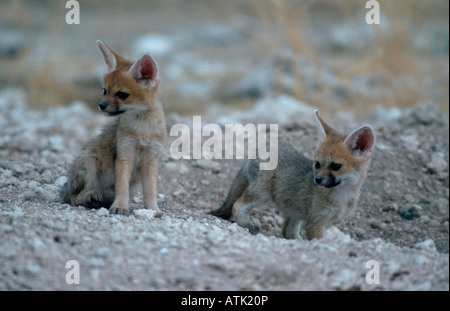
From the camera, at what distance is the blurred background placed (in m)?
10.4

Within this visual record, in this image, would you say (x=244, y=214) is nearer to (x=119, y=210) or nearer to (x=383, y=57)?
(x=119, y=210)

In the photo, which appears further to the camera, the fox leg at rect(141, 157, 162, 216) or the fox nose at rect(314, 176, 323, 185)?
the fox leg at rect(141, 157, 162, 216)

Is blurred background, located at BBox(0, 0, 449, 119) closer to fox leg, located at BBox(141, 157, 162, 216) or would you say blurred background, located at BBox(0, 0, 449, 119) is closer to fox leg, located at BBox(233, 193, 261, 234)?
fox leg, located at BBox(141, 157, 162, 216)

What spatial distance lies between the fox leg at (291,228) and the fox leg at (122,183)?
1724mm

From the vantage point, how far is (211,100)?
504 inches

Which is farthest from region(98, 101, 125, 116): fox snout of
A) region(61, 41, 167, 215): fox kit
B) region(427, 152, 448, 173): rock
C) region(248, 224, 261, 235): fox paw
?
region(427, 152, 448, 173): rock

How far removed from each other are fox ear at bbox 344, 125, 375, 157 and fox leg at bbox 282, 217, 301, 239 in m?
1.01

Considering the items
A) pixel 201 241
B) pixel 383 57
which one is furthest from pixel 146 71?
pixel 383 57

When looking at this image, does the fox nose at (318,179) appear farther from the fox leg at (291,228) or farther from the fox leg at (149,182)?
the fox leg at (149,182)

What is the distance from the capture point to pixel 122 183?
5105mm

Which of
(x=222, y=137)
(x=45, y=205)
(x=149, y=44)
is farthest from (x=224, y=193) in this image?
(x=149, y=44)

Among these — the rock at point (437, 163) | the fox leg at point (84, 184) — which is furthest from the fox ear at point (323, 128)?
the rock at point (437, 163)

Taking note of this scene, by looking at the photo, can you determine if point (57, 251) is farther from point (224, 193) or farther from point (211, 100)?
point (211, 100)

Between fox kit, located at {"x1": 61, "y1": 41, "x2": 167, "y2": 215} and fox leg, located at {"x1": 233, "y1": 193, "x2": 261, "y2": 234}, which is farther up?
fox kit, located at {"x1": 61, "y1": 41, "x2": 167, "y2": 215}
